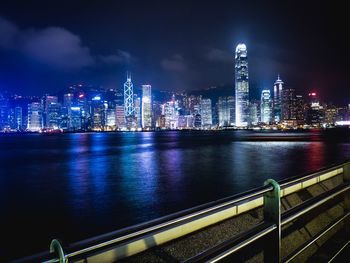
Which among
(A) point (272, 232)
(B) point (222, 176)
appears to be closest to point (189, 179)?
(B) point (222, 176)

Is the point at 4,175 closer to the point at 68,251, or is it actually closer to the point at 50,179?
the point at 50,179

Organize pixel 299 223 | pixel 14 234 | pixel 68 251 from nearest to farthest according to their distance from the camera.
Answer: pixel 68 251
pixel 299 223
pixel 14 234

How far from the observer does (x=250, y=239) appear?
6.86ft

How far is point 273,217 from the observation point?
242cm

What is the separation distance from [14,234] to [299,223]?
407 inches

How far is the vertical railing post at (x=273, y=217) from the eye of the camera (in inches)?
Result: 94.5

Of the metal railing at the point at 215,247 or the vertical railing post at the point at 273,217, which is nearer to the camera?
the metal railing at the point at 215,247

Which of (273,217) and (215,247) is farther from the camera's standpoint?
(273,217)

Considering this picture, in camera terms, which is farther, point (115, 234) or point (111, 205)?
point (111, 205)

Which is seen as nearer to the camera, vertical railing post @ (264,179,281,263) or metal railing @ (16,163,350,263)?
metal railing @ (16,163,350,263)

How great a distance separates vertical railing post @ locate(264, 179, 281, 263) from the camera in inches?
94.5

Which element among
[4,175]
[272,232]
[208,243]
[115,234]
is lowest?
[4,175]

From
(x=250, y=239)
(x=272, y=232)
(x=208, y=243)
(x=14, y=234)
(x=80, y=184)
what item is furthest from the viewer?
(x=80, y=184)

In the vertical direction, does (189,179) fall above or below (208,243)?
below
